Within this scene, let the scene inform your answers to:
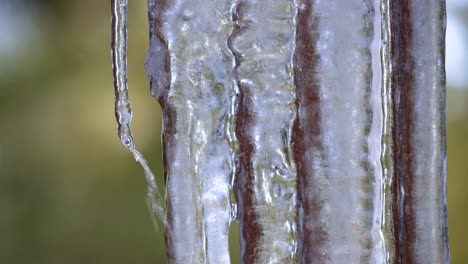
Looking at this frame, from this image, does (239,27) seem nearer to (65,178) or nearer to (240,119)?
(240,119)

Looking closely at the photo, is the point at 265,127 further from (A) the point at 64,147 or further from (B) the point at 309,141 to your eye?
(A) the point at 64,147

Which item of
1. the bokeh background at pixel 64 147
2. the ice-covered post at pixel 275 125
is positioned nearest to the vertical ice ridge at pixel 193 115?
the ice-covered post at pixel 275 125

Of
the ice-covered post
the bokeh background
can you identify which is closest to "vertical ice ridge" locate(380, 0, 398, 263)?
the ice-covered post

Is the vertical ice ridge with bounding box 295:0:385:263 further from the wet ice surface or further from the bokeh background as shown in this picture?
the bokeh background

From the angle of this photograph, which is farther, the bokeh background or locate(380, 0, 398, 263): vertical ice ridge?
the bokeh background

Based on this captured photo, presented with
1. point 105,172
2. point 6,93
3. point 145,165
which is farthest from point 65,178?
point 145,165

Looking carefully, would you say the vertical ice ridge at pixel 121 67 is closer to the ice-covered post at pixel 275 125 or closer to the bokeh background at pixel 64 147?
the ice-covered post at pixel 275 125
